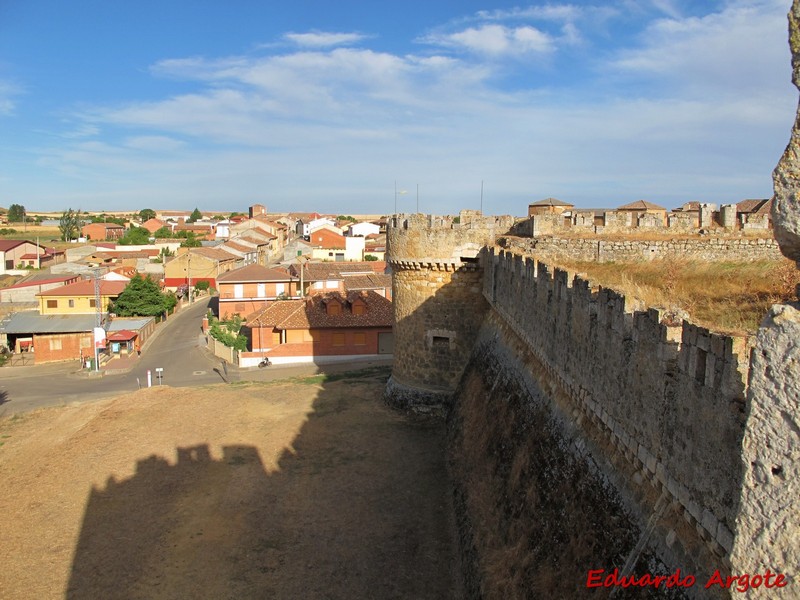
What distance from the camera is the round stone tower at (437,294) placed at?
17.8 meters

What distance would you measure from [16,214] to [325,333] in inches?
5760

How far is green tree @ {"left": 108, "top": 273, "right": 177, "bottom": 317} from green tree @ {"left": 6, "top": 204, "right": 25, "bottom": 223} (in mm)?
121579

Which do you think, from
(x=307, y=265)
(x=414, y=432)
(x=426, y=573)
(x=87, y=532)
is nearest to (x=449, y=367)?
(x=414, y=432)

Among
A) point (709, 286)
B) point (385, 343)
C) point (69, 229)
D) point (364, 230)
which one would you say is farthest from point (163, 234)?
point (709, 286)

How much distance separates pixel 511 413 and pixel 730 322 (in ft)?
18.0

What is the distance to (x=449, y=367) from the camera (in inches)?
726

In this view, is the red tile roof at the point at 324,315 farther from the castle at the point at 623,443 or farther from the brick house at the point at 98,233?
the brick house at the point at 98,233

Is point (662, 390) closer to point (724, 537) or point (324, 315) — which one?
point (724, 537)

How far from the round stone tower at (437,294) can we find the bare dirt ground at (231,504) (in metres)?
1.52

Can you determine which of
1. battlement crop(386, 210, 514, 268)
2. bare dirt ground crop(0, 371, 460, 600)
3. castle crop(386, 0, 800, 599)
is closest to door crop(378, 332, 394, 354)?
bare dirt ground crop(0, 371, 460, 600)

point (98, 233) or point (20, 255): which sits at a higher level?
point (98, 233)

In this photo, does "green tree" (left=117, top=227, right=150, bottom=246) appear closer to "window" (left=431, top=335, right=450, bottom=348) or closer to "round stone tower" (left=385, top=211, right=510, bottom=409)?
"round stone tower" (left=385, top=211, right=510, bottom=409)

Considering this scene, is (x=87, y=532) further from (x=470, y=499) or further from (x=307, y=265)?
(x=307, y=265)

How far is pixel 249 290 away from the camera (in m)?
47.4
